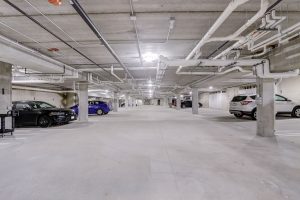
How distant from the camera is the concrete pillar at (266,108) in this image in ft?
19.5

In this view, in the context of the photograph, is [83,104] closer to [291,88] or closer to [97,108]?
[97,108]

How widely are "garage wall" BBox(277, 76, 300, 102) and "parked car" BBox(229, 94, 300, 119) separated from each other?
4.45 feet

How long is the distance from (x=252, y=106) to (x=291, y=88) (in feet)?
14.5

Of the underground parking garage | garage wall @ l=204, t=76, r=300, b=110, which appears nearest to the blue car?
the underground parking garage

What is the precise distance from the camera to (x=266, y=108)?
6.01m

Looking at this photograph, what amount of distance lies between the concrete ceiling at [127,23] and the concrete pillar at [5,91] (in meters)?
1.95

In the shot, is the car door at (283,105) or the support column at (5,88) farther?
the car door at (283,105)

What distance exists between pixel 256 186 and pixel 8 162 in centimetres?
416

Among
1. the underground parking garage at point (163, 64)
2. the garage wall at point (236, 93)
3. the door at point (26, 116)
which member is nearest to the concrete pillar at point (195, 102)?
the garage wall at point (236, 93)

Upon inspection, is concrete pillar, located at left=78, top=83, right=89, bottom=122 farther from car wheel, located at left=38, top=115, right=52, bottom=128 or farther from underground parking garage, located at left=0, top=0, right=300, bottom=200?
underground parking garage, located at left=0, top=0, right=300, bottom=200

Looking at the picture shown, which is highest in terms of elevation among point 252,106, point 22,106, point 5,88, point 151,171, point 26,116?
point 5,88

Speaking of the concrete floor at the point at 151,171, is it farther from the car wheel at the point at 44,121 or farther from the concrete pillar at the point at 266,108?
the car wheel at the point at 44,121

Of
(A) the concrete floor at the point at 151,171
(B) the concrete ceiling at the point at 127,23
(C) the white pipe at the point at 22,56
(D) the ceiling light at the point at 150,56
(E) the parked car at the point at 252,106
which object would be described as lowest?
(A) the concrete floor at the point at 151,171

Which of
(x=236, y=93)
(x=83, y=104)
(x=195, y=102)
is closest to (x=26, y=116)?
(x=83, y=104)
